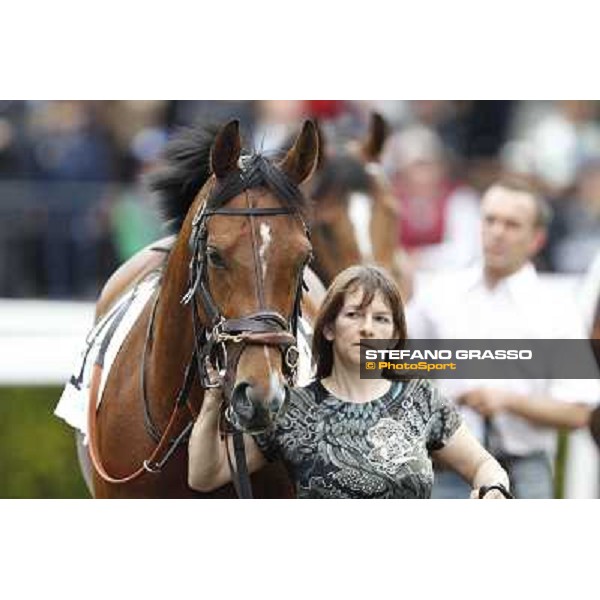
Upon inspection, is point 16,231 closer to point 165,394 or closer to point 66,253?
point 66,253

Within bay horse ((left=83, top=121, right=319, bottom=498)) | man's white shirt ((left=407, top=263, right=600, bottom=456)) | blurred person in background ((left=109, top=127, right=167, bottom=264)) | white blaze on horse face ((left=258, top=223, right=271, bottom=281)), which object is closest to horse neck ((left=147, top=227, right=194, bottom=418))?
bay horse ((left=83, top=121, right=319, bottom=498))

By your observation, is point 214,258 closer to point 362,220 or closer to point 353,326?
point 353,326

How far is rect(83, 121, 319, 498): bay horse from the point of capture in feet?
9.73

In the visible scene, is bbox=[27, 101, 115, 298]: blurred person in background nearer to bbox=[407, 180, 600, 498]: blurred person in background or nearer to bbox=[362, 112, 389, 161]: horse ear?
bbox=[362, 112, 389, 161]: horse ear

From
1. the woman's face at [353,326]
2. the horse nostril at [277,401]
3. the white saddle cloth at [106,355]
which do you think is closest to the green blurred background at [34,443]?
the white saddle cloth at [106,355]

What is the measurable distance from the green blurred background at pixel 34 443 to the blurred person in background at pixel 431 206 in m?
1.26

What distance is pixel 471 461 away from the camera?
3186mm

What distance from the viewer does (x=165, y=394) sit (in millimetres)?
3406

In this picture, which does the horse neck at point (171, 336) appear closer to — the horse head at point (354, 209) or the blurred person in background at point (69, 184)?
the blurred person in background at point (69, 184)

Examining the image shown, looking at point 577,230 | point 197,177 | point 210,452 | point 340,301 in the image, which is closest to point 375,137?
point 577,230

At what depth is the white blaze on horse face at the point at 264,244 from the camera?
3.01 meters

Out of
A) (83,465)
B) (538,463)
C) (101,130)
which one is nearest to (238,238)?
(101,130)

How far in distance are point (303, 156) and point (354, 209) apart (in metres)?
1.06

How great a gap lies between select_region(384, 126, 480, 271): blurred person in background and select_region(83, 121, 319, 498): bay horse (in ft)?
2.55
